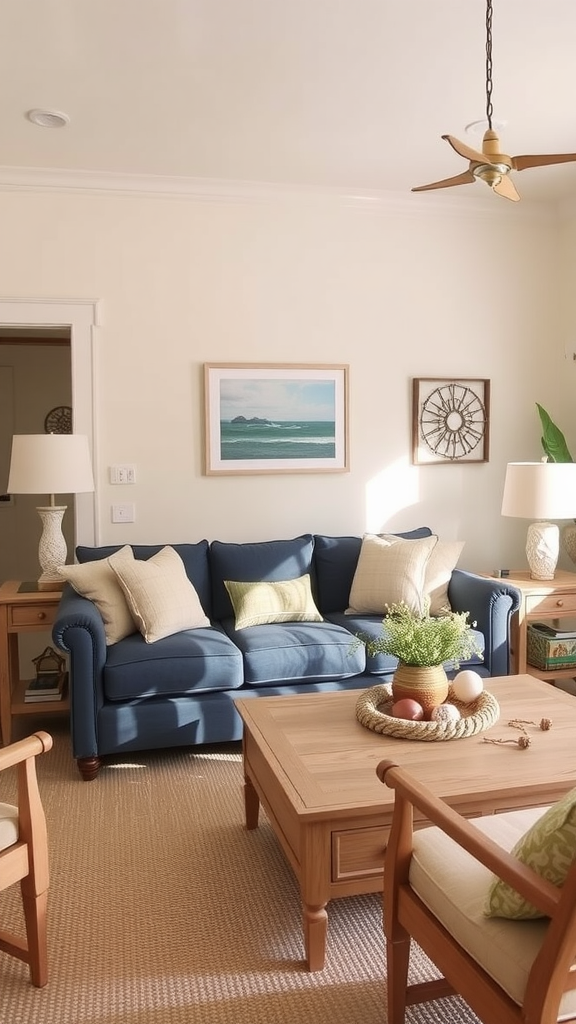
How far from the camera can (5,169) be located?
13.2ft

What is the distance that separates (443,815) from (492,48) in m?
2.71

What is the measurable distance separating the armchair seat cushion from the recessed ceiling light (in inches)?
127

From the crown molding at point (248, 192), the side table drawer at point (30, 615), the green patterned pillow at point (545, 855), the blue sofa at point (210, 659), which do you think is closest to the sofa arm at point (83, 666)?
the blue sofa at point (210, 659)

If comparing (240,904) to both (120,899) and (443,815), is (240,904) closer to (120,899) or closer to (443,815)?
(120,899)

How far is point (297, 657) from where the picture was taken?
3488 millimetres

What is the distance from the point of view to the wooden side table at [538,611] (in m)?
4.06

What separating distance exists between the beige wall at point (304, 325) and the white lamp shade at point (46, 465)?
0.50 metres

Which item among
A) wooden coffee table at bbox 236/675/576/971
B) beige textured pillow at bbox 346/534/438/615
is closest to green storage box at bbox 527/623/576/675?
beige textured pillow at bbox 346/534/438/615

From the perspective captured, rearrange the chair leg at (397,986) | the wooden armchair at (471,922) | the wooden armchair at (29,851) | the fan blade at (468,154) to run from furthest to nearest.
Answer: the fan blade at (468,154) < the wooden armchair at (29,851) < the chair leg at (397,986) < the wooden armchair at (471,922)

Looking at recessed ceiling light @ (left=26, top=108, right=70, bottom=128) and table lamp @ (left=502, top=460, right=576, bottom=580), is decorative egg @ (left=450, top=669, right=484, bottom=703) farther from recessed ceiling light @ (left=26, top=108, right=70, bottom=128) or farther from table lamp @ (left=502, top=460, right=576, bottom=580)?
recessed ceiling light @ (left=26, top=108, right=70, bottom=128)

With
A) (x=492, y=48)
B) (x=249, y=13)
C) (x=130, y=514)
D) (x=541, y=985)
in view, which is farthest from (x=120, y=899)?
(x=492, y=48)

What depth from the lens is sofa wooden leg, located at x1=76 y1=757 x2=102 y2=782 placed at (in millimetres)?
3256

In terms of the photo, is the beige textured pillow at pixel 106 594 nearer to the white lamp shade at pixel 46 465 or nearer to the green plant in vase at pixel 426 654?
the white lamp shade at pixel 46 465

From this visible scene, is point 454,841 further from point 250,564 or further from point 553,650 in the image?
point 553,650
